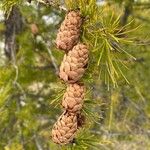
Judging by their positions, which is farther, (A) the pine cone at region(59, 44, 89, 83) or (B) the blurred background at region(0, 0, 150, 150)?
(B) the blurred background at region(0, 0, 150, 150)

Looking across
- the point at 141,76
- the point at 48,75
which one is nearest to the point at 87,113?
the point at 48,75

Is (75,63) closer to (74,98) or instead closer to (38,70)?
(74,98)

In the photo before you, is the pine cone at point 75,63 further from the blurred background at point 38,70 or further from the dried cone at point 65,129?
the blurred background at point 38,70

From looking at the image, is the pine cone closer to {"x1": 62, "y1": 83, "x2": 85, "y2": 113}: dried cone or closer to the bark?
{"x1": 62, "y1": 83, "x2": 85, "y2": 113}: dried cone

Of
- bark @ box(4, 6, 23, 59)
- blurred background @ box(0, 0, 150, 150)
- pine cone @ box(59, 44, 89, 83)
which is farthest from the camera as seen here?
bark @ box(4, 6, 23, 59)

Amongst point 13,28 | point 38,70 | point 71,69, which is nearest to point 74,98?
point 71,69

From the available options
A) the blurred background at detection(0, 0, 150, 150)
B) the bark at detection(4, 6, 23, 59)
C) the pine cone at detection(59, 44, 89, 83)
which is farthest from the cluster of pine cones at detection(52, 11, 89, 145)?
the bark at detection(4, 6, 23, 59)

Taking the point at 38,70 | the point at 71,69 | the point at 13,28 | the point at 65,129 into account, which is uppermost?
the point at 71,69
